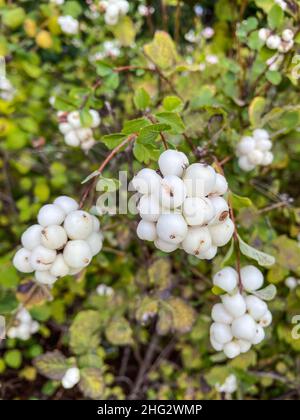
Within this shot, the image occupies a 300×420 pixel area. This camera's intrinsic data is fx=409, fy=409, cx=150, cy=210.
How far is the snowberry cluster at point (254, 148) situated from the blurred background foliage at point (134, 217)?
0.11 feet

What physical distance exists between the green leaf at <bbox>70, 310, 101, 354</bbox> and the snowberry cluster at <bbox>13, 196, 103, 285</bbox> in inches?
21.0

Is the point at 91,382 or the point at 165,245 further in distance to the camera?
the point at 91,382

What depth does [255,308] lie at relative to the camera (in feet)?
2.25

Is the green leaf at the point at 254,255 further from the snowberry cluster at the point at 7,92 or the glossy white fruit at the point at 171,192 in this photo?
the snowberry cluster at the point at 7,92

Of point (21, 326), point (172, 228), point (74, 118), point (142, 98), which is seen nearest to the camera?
point (172, 228)

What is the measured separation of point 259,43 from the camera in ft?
3.14

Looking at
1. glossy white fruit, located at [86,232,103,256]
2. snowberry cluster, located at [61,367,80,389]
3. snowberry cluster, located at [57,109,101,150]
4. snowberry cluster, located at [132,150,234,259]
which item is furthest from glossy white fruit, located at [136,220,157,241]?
snowberry cluster, located at [61,367,80,389]

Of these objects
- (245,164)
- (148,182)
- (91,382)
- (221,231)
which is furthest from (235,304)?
(91,382)

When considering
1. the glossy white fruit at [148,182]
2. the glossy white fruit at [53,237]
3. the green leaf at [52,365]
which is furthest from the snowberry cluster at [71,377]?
the glossy white fruit at [148,182]

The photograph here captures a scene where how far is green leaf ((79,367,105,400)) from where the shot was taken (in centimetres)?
102

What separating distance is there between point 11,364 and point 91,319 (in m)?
0.34

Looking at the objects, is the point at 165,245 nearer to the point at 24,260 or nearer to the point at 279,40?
the point at 24,260

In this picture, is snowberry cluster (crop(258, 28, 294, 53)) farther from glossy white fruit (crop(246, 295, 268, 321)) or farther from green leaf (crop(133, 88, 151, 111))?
glossy white fruit (crop(246, 295, 268, 321))

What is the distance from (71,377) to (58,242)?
0.60 metres
